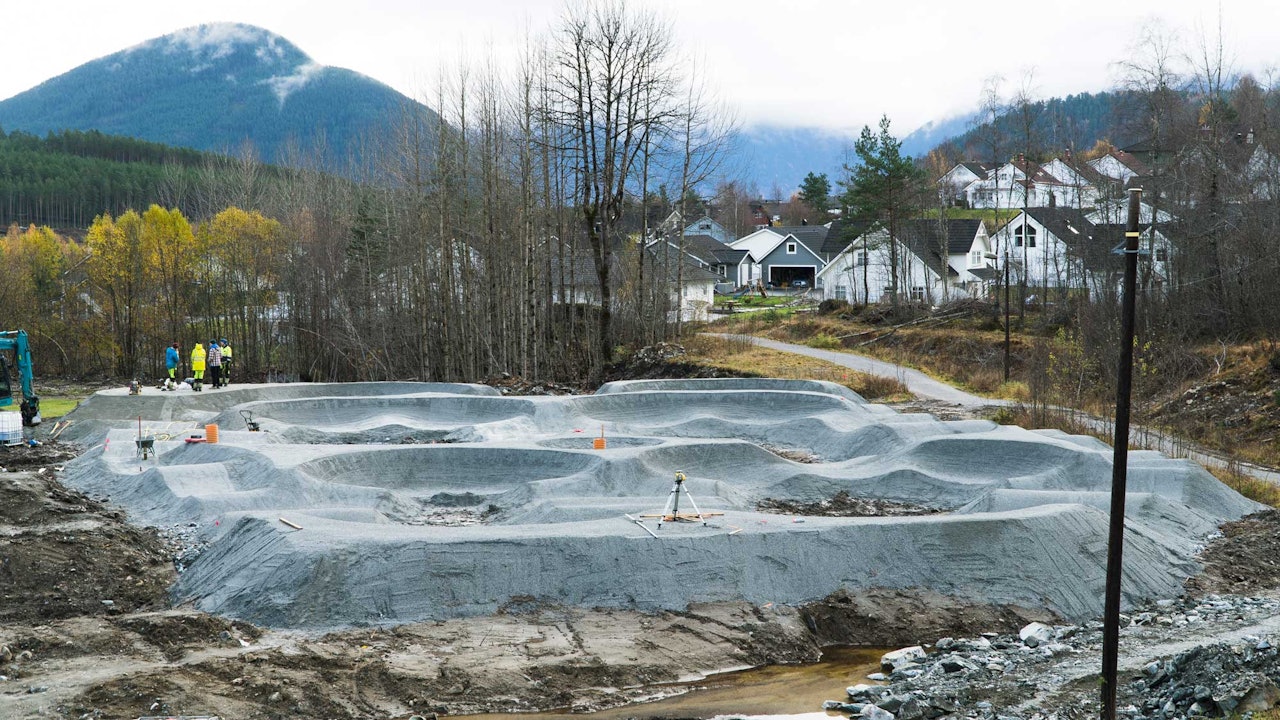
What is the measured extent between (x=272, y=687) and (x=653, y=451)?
10907 millimetres

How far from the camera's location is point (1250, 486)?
19.7 meters

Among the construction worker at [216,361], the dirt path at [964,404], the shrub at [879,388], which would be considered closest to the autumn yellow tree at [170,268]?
the construction worker at [216,361]

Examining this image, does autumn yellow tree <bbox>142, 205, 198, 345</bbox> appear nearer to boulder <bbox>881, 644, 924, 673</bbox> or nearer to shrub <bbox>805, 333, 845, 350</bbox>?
shrub <bbox>805, 333, 845, 350</bbox>

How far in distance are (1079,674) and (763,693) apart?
344 cm

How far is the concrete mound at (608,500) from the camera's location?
42.9 ft

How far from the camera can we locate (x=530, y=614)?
12664 millimetres

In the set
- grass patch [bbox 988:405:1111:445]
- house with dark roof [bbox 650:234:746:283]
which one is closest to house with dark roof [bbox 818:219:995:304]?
house with dark roof [bbox 650:234:746:283]

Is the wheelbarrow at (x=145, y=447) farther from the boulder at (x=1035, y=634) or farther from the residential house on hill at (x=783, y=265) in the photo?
the residential house on hill at (x=783, y=265)

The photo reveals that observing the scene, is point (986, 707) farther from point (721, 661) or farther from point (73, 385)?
point (73, 385)

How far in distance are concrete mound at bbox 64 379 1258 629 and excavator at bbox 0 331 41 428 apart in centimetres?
138

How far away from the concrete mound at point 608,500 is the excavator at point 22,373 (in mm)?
1385

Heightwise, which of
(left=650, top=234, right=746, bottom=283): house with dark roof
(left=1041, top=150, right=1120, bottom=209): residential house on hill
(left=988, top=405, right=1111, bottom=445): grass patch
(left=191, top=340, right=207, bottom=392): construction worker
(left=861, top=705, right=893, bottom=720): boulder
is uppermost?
(left=1041, top=150, right=1120, bottom=209): residential house on hill

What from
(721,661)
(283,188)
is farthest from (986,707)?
(283,188)

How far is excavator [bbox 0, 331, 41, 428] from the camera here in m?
25.4
